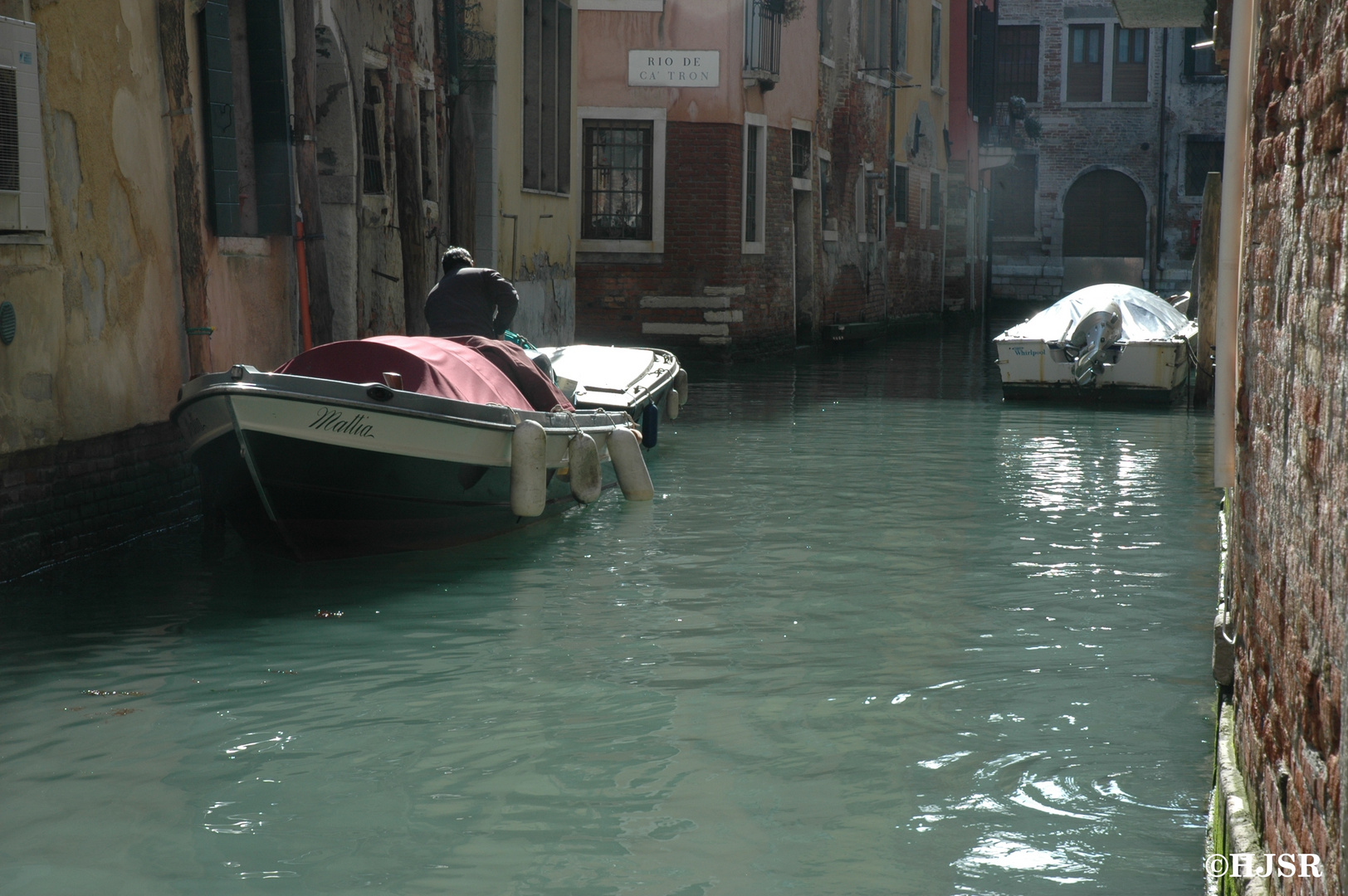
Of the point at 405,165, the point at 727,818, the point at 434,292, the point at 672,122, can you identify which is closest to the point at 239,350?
the point at 434,292

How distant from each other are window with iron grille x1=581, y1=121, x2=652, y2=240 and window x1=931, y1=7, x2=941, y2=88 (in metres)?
12.9

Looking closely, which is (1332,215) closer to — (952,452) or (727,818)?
(727,818)

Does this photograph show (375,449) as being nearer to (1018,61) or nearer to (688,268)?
(688,268)

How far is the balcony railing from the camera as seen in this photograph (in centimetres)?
1895

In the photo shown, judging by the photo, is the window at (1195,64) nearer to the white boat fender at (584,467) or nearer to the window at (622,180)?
the window at (622,180)

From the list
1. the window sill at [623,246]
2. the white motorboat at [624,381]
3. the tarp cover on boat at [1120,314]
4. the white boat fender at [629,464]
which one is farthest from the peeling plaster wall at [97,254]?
the window sill at [623,246]

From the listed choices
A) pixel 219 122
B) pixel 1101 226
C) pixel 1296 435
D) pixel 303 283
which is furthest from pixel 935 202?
pixel 1296 435

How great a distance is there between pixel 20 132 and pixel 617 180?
41.5 feet

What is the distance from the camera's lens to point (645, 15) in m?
18.7

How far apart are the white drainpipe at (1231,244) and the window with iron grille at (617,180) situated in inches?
601

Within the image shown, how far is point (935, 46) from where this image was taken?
1195 inches

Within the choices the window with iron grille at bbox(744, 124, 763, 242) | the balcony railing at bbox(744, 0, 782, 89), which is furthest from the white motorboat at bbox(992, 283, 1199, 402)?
the balcony railing at bbox(744, 0, 782, 89)

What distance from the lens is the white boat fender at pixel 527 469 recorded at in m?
7.64

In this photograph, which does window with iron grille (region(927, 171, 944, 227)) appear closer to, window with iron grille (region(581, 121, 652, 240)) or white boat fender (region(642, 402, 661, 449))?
window with iron grille (region(581, 121, 652, 240))
